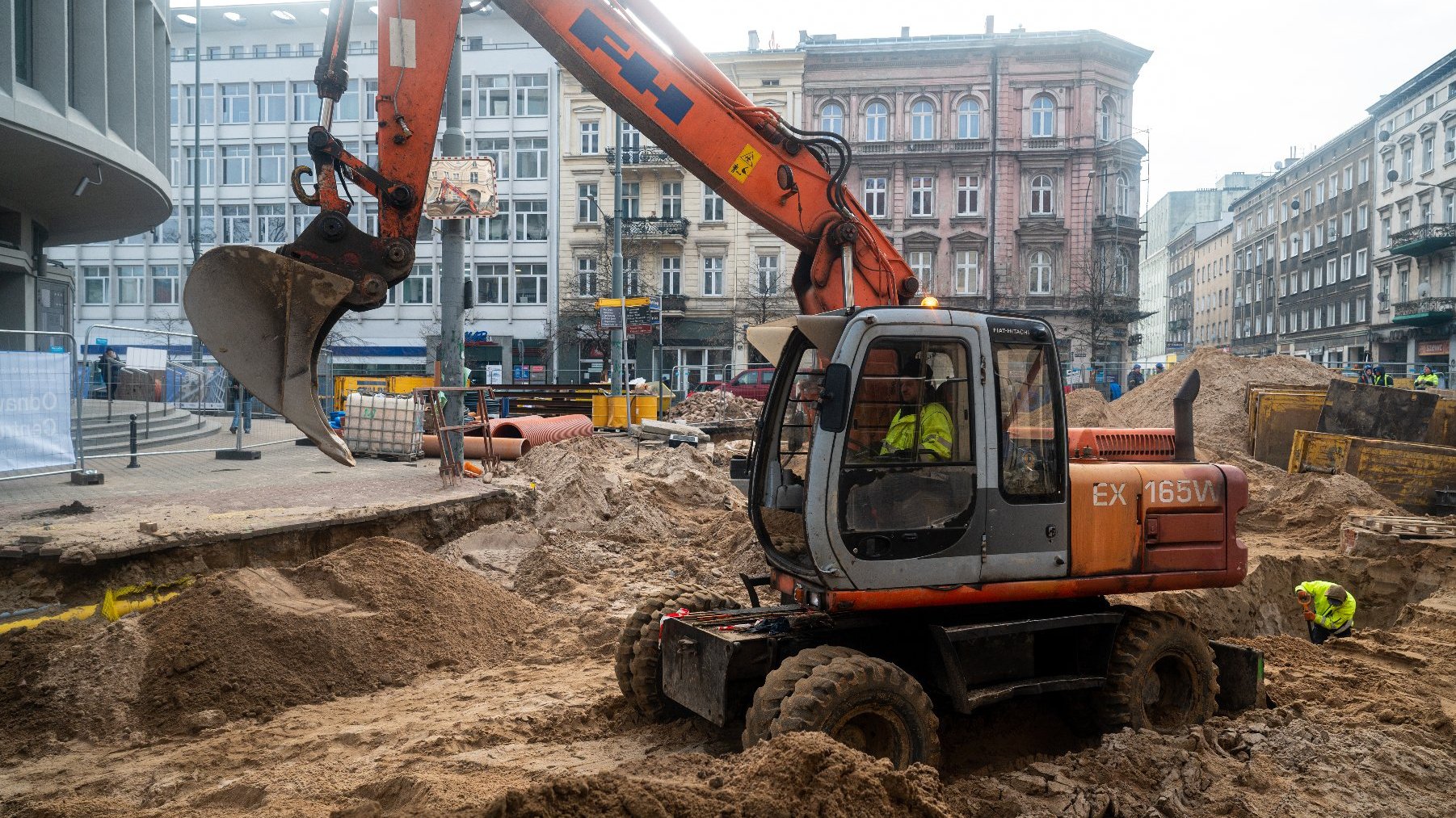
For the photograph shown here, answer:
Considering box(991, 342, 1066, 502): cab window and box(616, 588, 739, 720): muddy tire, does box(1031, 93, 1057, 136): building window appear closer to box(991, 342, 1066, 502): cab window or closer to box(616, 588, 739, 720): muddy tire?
box(991, 342, 1066, 502): cab window

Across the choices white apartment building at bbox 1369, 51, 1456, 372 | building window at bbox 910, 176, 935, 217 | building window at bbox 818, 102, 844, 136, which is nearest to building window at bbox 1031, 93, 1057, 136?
building window at bbox 910, 176, 935, 217

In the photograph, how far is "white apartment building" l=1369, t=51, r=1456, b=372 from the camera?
48.2 meters

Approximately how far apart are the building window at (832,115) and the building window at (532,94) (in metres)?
12.9

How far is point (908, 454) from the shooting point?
5.01 m

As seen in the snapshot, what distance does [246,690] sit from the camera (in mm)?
6469

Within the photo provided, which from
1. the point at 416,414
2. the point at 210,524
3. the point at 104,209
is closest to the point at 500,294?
the point at 104,209

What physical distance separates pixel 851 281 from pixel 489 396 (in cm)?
2005

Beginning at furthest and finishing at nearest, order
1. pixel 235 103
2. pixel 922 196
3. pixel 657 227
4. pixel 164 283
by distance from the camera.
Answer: pixel 164 283
pixel 235 103
pixel 922 196
pixel 657 227

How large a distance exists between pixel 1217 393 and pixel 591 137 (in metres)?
33.2

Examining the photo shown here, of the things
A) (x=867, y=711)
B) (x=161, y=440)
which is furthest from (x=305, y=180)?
(x=867, y=711)

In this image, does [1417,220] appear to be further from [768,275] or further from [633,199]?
[633,199]

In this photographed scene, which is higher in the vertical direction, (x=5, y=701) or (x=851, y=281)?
(x=851, y=281)

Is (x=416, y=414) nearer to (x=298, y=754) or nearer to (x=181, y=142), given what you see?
(x=298, y=754)

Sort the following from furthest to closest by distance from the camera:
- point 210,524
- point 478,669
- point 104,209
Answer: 1. point 104,209
2. point 210,524
3. point 478,669
